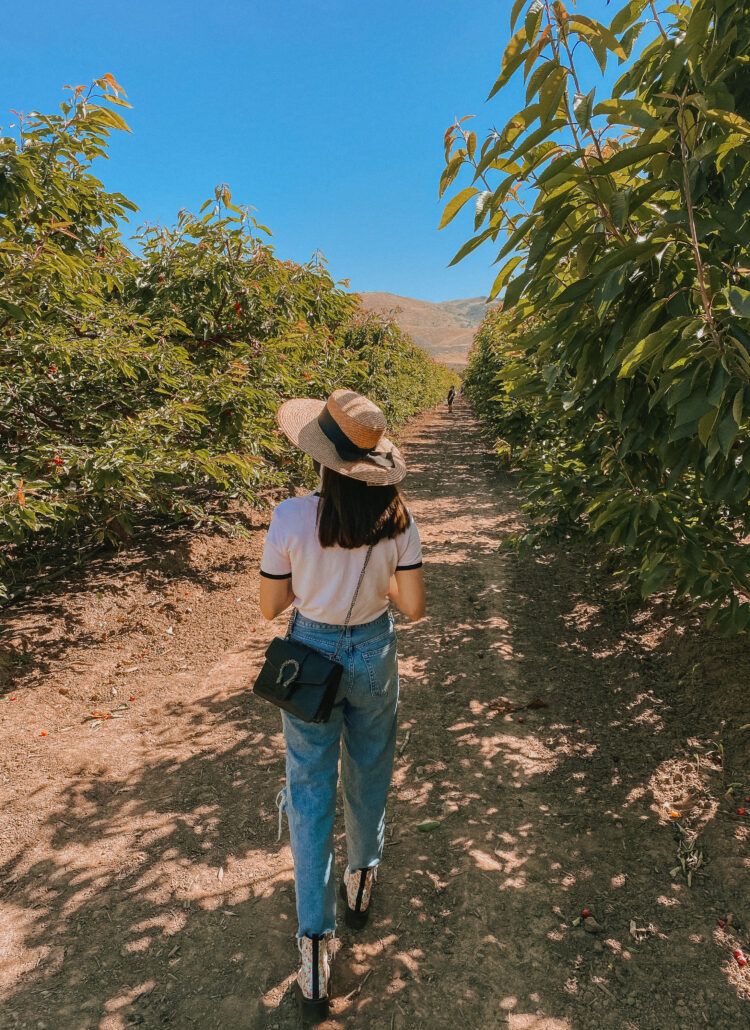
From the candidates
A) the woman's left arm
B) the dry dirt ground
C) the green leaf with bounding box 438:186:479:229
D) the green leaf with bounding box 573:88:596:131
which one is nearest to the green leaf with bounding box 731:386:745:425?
the green leaf with bounding box 573:88:596:131

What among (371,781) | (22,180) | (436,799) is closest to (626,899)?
(436,799)

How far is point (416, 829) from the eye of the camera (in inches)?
123

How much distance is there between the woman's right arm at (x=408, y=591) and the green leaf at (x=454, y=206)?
1254 millimetres

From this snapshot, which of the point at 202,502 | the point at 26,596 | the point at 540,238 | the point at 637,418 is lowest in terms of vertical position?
the point at 26,596

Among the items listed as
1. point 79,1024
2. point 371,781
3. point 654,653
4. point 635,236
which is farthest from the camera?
point 654,653

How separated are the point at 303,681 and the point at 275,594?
351 millimetres

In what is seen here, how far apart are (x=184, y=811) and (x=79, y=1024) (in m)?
1.12

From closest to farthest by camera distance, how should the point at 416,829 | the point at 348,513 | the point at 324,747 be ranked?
the point at 348,513 → the point at 324,747 → the point at 416,829

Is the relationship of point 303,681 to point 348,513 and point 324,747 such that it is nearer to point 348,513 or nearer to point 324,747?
point 324,747

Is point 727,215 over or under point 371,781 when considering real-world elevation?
over

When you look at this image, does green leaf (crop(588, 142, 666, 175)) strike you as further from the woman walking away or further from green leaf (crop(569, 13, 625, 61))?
the woman walking away

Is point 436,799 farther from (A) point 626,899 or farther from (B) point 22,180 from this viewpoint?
(B) point 22,180

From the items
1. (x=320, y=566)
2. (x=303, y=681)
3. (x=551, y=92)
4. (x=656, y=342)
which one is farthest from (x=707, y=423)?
(x=303, y=681)

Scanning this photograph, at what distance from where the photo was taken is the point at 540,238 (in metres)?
1.61
